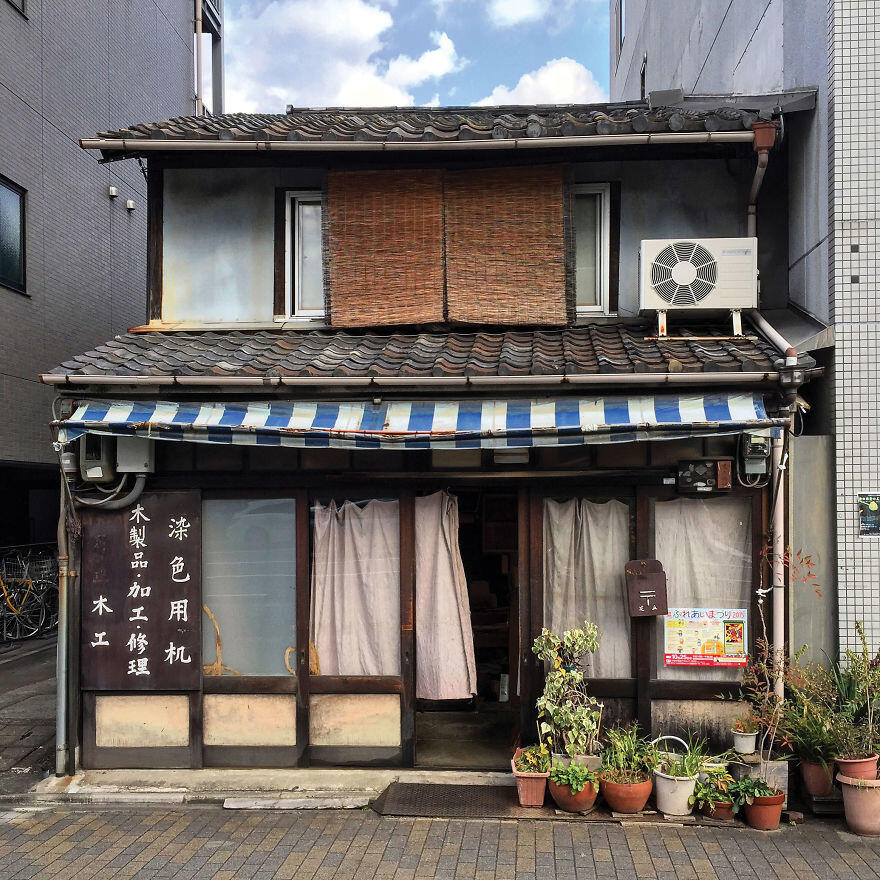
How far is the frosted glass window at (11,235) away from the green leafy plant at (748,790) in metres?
14.4

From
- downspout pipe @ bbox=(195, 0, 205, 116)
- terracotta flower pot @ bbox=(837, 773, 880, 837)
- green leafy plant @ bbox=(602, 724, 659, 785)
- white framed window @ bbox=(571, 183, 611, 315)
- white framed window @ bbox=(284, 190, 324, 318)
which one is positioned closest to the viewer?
terracotta flower pot @ bbox=(837, 773, 880, 837)

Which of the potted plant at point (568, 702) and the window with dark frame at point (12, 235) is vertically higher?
the window with dark frame at point (12, 235)

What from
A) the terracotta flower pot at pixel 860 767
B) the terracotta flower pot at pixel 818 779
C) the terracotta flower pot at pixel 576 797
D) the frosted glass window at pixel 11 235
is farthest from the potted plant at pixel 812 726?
the frosted glass window at pixel 11 235

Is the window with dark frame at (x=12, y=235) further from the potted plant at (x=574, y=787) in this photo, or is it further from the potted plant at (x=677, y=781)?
the potted plant at (x=677, y=781)

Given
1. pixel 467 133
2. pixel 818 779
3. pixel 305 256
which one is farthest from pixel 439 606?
pixel 467 133

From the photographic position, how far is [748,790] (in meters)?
6.95

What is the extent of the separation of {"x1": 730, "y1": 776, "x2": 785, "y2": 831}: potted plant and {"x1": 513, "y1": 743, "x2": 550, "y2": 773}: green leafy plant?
5.78ft

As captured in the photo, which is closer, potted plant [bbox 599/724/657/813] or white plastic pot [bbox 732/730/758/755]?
potted plant [bbox 599/724/657/813]

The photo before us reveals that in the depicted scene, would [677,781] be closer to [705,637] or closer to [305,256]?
[705,637]

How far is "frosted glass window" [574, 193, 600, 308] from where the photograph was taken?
368 inches

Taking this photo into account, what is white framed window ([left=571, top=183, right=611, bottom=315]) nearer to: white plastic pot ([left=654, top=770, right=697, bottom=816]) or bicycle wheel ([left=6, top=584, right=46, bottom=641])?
white plastic pot ([left=654, top=770, right=697, bottom=816])

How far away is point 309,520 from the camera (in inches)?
329

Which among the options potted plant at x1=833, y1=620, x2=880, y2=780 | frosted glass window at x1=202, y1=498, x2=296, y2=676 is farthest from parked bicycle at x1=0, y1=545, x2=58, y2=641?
potted plant at x1=833, y1=620, x2=880, y2=780

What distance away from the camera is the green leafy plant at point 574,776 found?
7070mm
